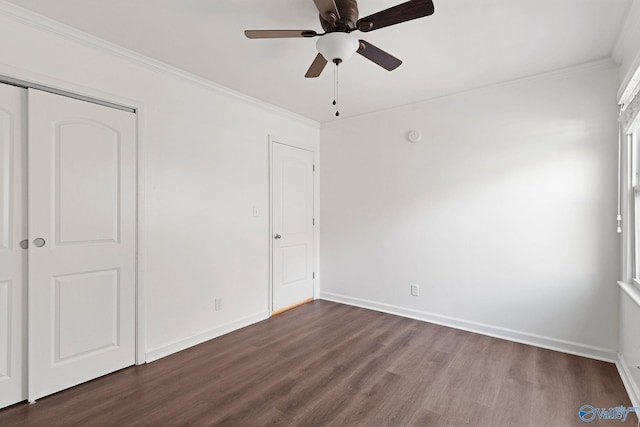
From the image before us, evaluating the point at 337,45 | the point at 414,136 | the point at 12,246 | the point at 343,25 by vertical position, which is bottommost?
the point at 12,246

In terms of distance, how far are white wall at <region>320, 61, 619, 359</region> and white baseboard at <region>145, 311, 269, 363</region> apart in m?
1.30

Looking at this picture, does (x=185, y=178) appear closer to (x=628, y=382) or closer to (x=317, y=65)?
(x=317, y=65)

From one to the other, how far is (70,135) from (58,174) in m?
0.29

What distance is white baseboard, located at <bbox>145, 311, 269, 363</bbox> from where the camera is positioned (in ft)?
8.62

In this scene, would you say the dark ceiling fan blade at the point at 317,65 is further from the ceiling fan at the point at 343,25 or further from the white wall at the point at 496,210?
the white wall at the point at 496,210

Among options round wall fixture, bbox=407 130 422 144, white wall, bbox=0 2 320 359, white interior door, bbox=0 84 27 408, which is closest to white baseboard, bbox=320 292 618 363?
white wall, bbox=0 2 320 359

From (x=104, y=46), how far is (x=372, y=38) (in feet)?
6.54

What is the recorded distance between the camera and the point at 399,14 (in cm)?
165

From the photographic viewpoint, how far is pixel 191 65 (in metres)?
2.69

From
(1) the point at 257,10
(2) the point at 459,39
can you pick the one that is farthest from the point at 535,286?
(1) the point at 257,10

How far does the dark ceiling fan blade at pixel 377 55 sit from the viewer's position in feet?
6.40

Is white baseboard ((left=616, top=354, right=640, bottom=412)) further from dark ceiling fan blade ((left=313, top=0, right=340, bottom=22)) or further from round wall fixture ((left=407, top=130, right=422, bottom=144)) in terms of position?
dark ceiling fan blade ((left=313, top=0, right=340, bottom=22))

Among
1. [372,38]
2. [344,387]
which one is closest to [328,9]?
[372,38]

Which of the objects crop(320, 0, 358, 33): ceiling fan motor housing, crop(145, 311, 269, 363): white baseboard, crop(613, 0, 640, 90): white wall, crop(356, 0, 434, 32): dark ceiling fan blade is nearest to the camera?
crop(356, 0, 434, 32): dark ceiling fan blade
